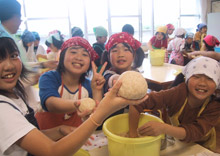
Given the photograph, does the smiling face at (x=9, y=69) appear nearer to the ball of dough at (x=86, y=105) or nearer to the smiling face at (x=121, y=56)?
the ball of dough at (x=86, y=105)

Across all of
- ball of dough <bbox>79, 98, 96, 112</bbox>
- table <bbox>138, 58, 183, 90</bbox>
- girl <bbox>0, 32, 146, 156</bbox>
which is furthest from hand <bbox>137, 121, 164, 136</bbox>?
table <bbox>138, 58, 183, 90</bbox>

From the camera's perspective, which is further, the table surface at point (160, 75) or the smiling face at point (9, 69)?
the table surface at point (160, 75)

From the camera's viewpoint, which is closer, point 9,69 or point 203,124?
point 9,69

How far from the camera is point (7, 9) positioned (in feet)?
A: 4.92

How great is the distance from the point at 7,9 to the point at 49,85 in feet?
2.91

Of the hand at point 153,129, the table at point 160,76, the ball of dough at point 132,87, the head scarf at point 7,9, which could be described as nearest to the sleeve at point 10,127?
the ball of dough at point 132,87

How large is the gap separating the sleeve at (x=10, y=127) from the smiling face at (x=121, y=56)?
847mm

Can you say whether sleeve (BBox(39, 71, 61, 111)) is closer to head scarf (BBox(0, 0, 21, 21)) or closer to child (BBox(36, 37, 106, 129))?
child (BBox(36, 37, 106, 129))

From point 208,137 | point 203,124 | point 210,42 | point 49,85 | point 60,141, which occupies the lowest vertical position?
point 208,137

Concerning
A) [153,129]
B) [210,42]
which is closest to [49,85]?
[153,129]

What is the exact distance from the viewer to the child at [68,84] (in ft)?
3.73

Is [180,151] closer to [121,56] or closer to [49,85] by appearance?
[121,56]

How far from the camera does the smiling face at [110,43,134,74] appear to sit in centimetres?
133

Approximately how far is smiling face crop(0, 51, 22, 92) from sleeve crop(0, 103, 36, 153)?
0.13 metres
